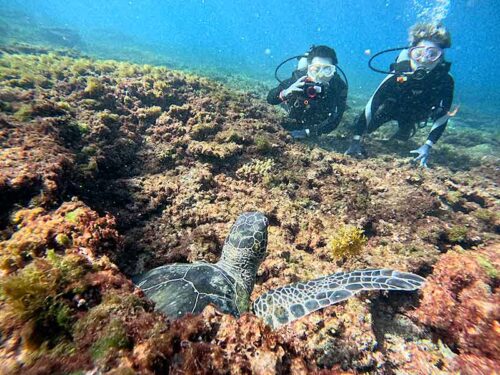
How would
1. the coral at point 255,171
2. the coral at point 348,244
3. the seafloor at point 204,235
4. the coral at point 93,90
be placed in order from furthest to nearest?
the coral at point 93,90
the coral at point 255,171
the coral at point 348,244
the seafloor at point 204,235

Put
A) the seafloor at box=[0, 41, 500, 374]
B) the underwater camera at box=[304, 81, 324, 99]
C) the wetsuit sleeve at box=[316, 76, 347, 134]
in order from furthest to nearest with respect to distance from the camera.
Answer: the wetsuit sleeve at box=[316, 76, 347, 134] < the underwater camera at box=[304, 81, 324, 99] < the seafloor at box=[0, 41, 500, 374]

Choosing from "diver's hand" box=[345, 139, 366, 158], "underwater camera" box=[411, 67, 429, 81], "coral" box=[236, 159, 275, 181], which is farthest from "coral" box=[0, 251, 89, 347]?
"underwater camera" box=[411, 67, 429, 81]

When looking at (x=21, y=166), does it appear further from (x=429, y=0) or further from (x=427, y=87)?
(x=429, y=0)

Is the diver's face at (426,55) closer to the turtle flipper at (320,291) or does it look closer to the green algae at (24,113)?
the turtle flipper at (320,291)

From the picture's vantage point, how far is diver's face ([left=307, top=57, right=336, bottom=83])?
23.4ft

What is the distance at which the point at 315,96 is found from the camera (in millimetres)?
7102

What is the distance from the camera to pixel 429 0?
43.6 metres

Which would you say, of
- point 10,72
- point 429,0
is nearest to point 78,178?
point 10,72

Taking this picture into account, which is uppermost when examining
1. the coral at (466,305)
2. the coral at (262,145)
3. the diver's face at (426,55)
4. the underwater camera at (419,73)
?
the diver's face at (426,55)

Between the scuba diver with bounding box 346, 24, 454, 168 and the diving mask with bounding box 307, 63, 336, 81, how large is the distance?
1.60 m

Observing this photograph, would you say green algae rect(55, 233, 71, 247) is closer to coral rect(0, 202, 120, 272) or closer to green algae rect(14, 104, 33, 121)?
coral rect(0, 202, 120, 272)

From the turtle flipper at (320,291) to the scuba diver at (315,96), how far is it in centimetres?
503

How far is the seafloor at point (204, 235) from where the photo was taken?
1398 millimetres

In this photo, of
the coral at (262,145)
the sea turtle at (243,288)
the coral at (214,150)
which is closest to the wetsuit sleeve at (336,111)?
the coral at (262,145)
